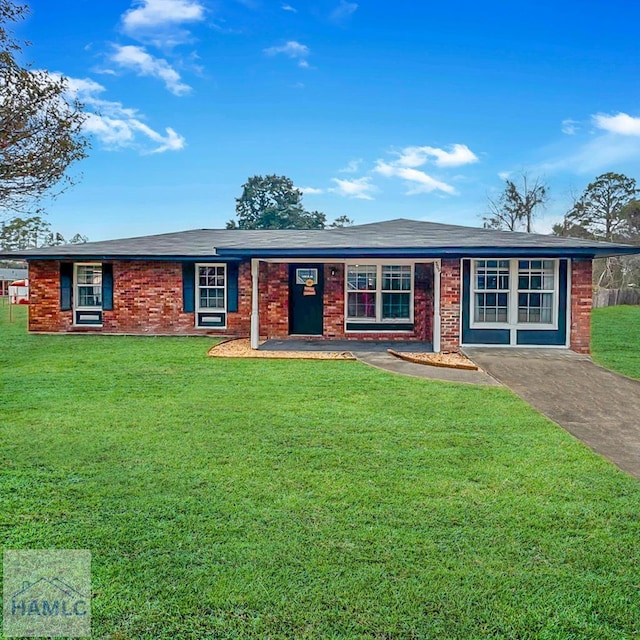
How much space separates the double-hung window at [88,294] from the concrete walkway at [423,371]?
8397 millimetres

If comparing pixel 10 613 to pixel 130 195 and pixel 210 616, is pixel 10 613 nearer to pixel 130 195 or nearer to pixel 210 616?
pixel 210 616

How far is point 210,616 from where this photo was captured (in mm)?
2441

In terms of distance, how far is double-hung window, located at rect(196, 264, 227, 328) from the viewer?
48.3ft

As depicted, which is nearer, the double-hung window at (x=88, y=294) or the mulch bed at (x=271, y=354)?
the mulch bed at (x=271, y=354)

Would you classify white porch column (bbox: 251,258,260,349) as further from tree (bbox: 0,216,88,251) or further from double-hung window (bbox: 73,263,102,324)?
tree (bbox: 0,216,88,251)

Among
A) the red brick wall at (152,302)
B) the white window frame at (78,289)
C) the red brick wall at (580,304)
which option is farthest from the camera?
the white window frame at (78,289)

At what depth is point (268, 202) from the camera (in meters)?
41.4

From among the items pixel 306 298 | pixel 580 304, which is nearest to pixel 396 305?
pixel 306 298

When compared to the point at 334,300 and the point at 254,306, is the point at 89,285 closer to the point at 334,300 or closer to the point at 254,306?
the point at 254,306

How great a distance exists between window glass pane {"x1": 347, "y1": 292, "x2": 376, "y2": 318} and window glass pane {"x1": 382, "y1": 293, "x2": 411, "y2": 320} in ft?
0.95

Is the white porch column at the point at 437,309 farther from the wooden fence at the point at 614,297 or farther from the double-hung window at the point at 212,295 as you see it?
the wooden fence at the point at 614,297

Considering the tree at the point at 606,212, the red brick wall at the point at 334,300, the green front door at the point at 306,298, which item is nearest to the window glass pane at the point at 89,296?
the green front door at the point at 306,298

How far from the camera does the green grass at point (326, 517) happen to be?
2.47 meters

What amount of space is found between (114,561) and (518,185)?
39.8 metres
